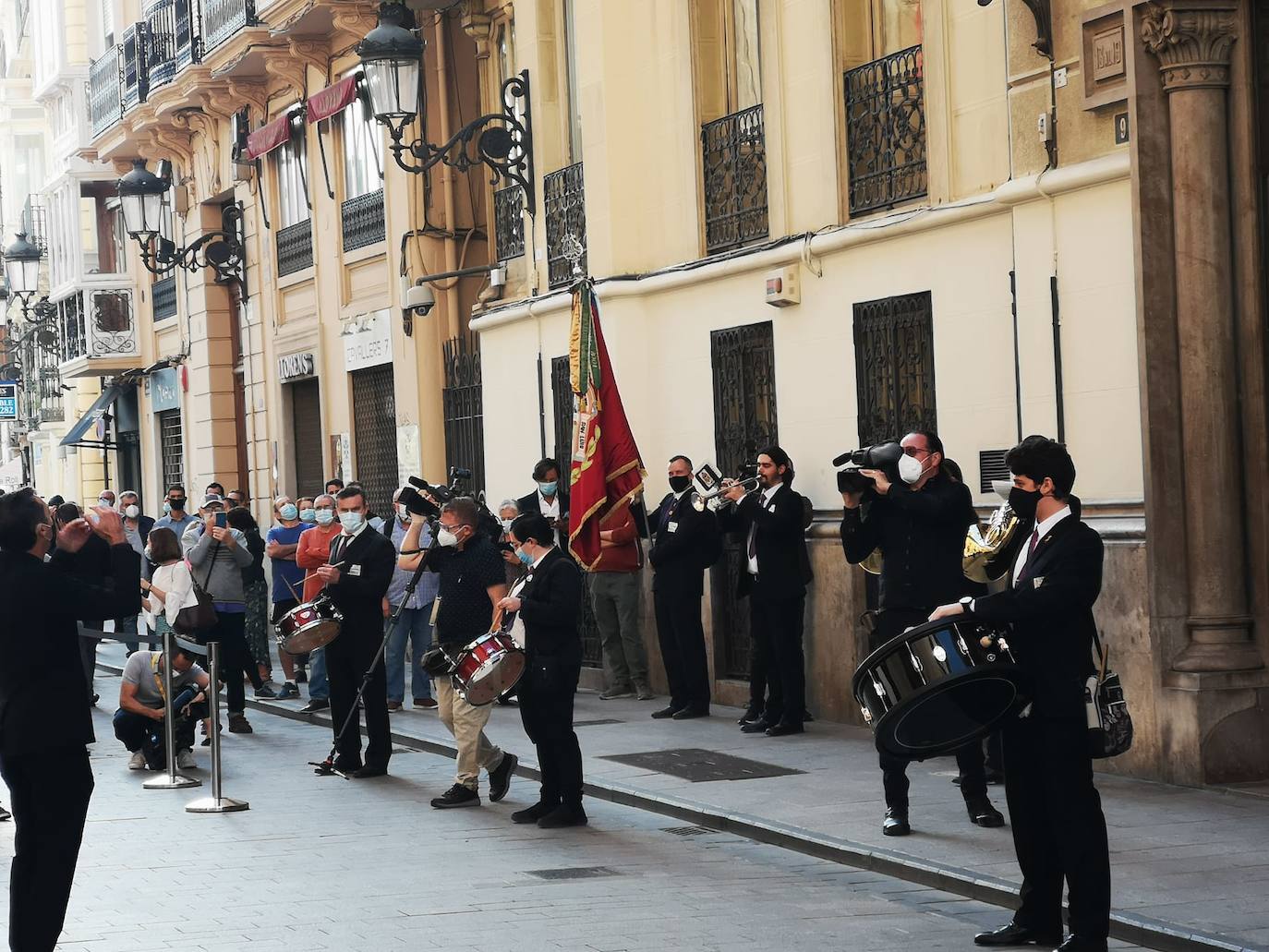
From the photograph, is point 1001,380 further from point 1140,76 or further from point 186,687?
point 186,687

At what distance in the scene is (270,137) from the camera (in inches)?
1008

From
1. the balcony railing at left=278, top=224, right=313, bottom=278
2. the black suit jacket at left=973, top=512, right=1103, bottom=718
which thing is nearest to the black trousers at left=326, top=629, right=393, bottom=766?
the black suit jacket at left=973, top=512, right=1103, bottom=718

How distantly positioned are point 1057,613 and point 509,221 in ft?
44.0

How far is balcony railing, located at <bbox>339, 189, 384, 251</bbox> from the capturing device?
22.9 m

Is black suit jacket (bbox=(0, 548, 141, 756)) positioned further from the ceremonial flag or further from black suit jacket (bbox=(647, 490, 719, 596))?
the ceremonial flag

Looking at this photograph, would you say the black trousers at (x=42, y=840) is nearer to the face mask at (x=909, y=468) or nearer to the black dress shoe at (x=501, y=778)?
the face mask at (x=909, y=468)

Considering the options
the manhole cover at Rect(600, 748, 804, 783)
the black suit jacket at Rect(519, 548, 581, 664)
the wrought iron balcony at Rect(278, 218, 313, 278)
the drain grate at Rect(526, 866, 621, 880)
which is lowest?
the manhole cover at Rect(600, 748, 804, 783)

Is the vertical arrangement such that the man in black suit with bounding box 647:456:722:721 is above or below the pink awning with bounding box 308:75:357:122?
below

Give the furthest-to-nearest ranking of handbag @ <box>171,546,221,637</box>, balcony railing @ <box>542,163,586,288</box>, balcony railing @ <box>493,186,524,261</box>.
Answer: balcony railing @ <box>493,186,524,261</box>
balcony railing @ <box>542,163,586,288</box>
handbag @ <box>171,546,221,637</box>

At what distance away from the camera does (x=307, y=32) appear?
23750mm

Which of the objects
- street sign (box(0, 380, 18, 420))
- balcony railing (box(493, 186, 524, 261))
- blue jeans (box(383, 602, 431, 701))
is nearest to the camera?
blue jeans (box(383, 602, 431, 701))

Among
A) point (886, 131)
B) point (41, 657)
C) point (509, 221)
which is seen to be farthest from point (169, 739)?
point (509, 221)

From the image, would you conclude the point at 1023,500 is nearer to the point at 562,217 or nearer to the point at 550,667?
the point at 550,667

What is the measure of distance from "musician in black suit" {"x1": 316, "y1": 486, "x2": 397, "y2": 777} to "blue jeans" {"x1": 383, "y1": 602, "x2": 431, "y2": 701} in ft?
11.2
